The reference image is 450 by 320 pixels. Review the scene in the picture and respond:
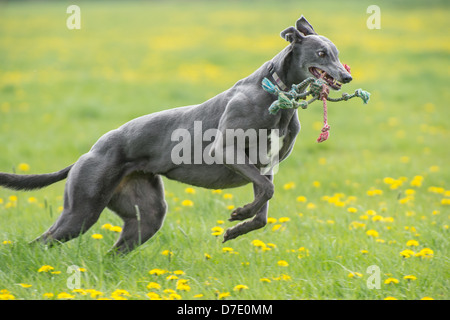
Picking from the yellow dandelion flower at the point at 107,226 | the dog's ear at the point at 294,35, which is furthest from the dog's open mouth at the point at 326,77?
the yellow dandelion flower at the point at 107,226

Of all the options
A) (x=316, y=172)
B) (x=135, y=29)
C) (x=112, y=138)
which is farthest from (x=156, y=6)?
(x=112, y=138)

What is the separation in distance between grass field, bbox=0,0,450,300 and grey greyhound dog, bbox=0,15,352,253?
0.21 meters

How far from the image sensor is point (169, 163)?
4.23 m

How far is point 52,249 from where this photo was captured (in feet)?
13.0

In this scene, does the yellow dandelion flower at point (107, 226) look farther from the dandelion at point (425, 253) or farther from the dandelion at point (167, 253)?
the dandelion at point (425, 253)

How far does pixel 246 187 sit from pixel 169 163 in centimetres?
262

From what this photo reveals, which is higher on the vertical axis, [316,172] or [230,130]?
[230,130]

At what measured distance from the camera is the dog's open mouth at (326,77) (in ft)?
12.3

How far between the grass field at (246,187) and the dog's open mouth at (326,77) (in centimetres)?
117

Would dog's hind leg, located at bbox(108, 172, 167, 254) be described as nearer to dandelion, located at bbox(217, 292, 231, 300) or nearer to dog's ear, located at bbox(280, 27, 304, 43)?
dandelion, located at bbox(217, 292, 231, 300)

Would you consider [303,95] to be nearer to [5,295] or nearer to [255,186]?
[255,186]

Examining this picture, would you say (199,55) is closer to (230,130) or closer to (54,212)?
(54,212)

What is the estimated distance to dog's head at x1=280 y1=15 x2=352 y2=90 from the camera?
148 inches
